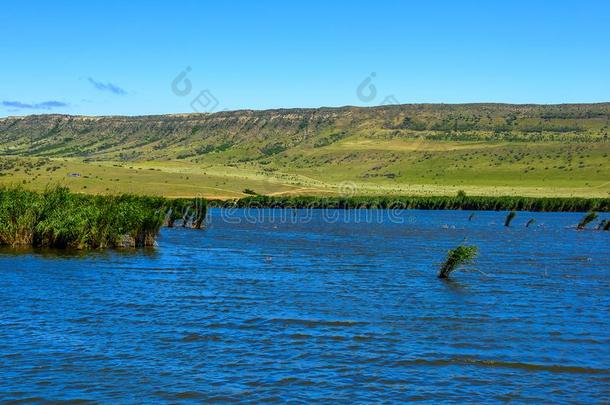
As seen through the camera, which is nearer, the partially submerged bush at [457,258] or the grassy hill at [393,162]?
the partially submerged bush at [457,258]

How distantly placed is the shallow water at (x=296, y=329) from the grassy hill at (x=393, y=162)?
5833cm

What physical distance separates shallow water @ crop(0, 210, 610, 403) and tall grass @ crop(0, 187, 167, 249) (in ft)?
4.55

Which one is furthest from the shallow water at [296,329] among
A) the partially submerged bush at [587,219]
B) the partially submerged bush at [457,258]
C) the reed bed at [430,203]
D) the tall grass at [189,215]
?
the reed bed at [430,203]

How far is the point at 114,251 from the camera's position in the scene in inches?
1366

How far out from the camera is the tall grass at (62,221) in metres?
32.9

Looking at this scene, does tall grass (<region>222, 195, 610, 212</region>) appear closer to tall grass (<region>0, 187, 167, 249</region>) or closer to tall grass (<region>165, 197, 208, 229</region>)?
tall grass (<region>165, 197, 208, 229</region>)

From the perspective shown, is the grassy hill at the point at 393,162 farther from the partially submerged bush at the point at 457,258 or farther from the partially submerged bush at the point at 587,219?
the partially submerged bush at the point at 457,258

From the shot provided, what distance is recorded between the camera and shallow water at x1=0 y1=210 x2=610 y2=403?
44.3 feet

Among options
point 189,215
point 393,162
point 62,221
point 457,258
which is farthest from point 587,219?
point 393,162

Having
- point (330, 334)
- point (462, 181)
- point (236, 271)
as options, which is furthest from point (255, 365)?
point (462, 181)

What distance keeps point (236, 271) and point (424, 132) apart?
158 meters

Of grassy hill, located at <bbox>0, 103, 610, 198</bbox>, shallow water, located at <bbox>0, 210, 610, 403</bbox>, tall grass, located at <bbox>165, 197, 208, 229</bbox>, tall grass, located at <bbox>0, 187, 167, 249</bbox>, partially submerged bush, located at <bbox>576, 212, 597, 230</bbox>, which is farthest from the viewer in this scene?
grassy hill, located at <bbox>0, 103, 610, 198</bbox>

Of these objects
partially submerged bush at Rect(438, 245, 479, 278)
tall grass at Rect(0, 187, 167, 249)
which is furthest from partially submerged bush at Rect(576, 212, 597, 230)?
tall grass at Rect(0, 187, 167, 249)

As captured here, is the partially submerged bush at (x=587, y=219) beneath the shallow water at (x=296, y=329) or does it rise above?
above
